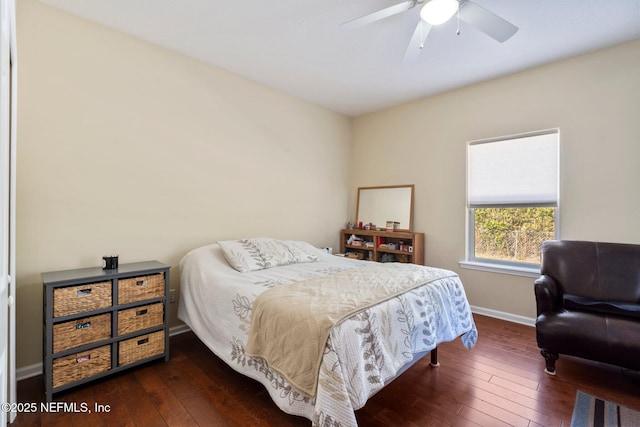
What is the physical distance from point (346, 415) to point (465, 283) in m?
2.85

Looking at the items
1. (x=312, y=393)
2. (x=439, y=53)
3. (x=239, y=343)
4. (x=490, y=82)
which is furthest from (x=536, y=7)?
(x=239, y=343)

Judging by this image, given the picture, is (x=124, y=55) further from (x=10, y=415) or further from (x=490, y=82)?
(x=490, y=82)

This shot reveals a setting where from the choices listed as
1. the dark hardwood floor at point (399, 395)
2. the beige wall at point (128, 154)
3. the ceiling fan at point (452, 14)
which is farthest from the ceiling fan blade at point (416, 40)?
the dark hardwood floor at point (399, 395)

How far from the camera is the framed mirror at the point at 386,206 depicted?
4.05m

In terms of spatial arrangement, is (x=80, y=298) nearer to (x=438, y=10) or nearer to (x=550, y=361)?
(x=438, y=10)

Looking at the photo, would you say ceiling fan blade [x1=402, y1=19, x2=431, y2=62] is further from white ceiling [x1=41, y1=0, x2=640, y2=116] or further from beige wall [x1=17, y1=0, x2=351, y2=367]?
beige wall [x1=17, y1=0, x2=351, y2=367]

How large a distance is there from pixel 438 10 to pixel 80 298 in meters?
2.99

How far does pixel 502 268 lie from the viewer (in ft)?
10.8

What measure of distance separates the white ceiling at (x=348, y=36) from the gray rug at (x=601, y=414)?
9.02ft

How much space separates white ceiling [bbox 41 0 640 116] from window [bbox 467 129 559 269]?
814 mm

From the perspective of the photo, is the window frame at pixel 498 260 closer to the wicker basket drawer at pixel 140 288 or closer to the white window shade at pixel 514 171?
the white window shade at pixel 514 171

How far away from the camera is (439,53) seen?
2.81 metres

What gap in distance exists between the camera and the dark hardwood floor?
1706 millimetres

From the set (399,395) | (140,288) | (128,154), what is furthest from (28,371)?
(399,395)
